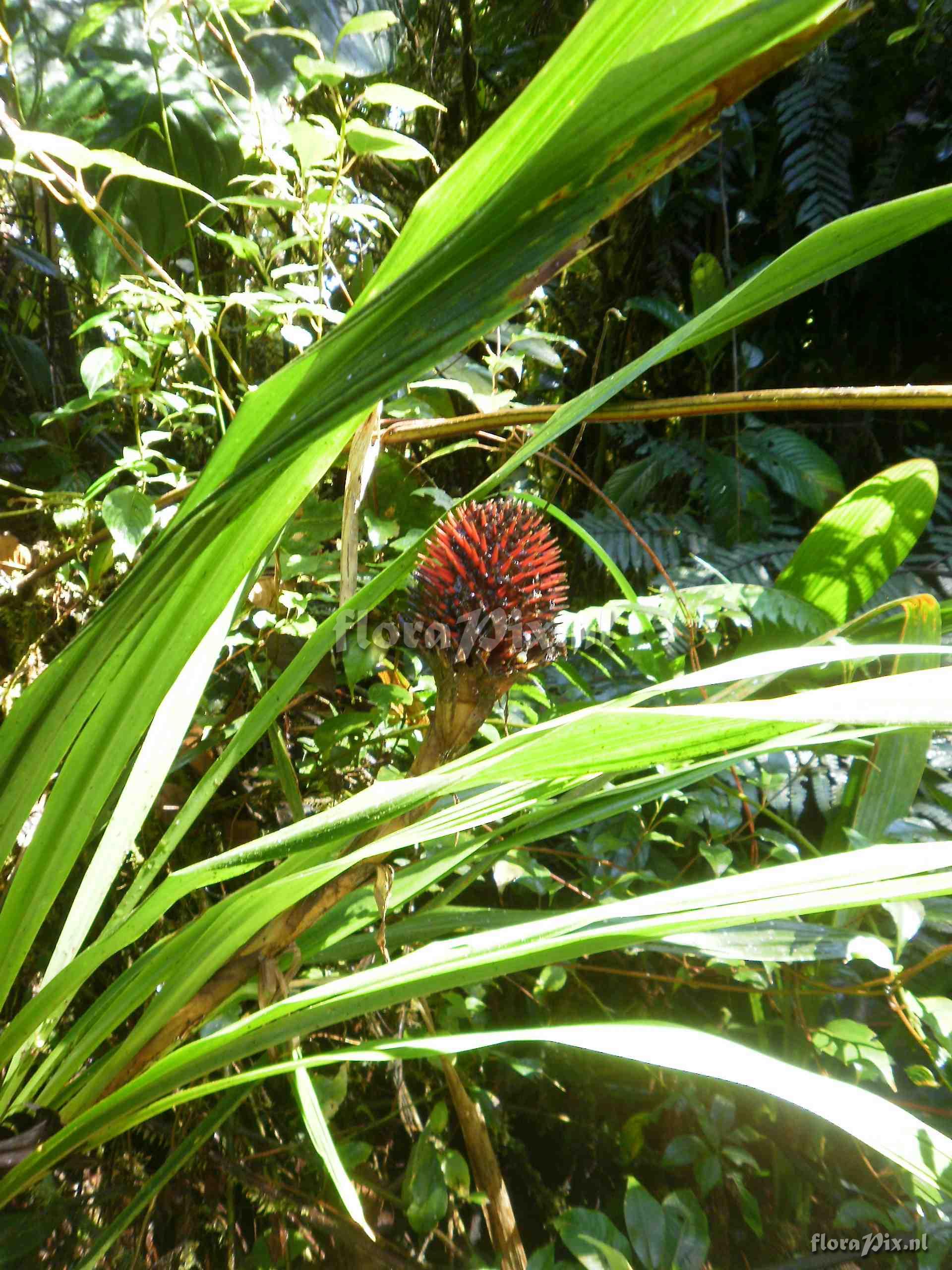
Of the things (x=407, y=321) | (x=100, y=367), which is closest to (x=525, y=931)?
(x=407, y=321)

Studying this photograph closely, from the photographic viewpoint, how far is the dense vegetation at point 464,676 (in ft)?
0.85

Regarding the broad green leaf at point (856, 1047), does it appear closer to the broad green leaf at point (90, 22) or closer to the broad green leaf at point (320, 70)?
the broad green leaf at point (320, 70)

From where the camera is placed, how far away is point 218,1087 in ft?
1.11

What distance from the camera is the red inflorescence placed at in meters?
0.39

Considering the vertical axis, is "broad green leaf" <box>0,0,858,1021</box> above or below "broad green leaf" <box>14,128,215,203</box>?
below

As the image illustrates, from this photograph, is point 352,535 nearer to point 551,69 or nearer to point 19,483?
point 551,69

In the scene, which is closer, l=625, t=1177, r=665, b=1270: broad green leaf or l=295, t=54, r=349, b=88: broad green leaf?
l=625, t=1177, r=665, b=1270: broad green leaf

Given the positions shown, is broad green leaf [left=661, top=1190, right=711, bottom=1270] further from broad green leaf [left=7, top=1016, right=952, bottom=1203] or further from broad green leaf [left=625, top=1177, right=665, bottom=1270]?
broad green leaf [left=7, top=1016, right=952, bottom=1203]

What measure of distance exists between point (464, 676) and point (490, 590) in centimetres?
7

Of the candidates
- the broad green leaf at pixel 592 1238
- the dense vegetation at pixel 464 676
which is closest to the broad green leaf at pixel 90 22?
the dense vegetation at pixel 464 676

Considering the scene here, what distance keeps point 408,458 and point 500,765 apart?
718 mm

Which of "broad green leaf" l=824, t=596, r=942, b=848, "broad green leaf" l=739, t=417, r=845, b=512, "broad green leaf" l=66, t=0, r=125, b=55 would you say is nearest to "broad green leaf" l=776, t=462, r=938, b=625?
"broad green leaf" l=824, t=596, r=942, b=848

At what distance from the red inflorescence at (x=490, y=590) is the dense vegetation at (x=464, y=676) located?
1.3 inches

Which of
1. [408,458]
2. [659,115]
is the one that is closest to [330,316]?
[408,458]
